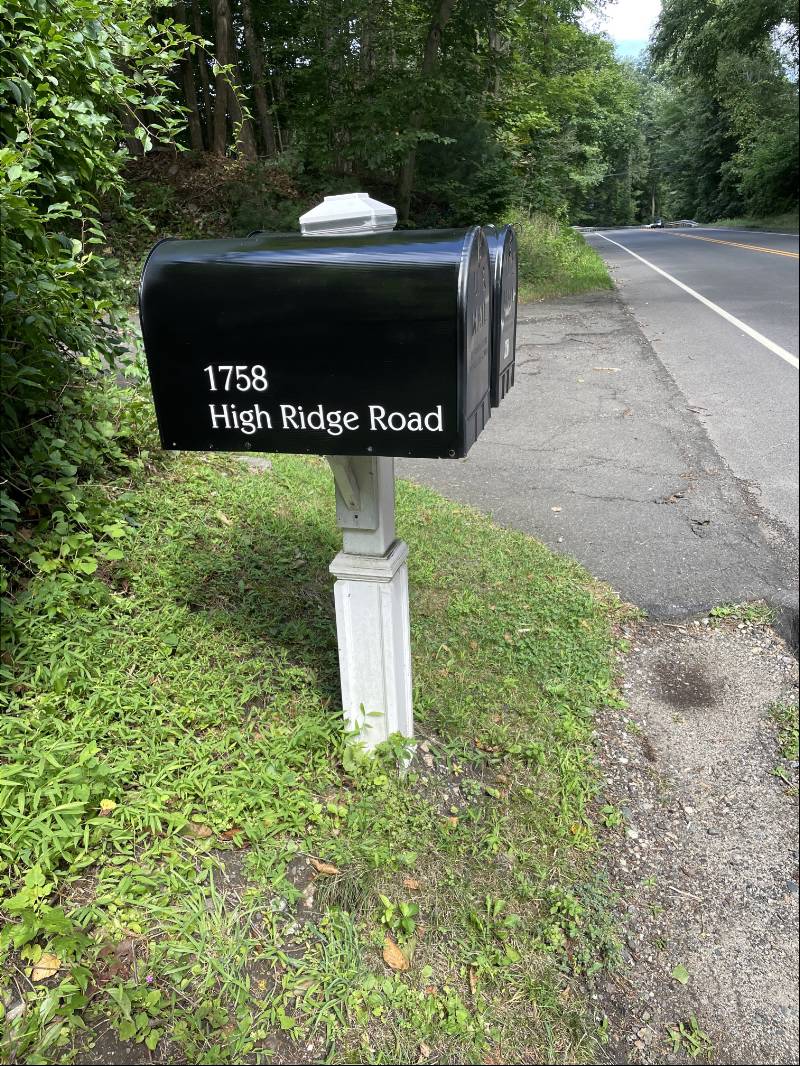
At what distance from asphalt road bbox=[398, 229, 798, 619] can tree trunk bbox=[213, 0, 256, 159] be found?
2.46 metres

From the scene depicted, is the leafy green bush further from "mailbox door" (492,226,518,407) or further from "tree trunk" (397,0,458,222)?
"tree trunk" (397,0,458,222)

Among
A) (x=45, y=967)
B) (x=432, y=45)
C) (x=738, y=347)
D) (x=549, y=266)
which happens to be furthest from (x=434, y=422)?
(x=549, y=266)

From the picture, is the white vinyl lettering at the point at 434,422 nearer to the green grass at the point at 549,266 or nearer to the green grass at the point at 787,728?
the green grass at the point at 787,728

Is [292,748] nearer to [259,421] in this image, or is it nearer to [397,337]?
[259,421]

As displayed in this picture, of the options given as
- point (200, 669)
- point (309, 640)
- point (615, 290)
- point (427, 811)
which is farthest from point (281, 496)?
point (615, 290)

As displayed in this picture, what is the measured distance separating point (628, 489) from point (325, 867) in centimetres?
367

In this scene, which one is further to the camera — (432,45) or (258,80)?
(432,45)

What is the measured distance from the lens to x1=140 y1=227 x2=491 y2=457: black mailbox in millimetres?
1483

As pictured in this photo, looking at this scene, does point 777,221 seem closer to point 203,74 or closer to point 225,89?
point 225,89

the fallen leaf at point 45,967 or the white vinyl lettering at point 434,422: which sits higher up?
the white vinyl lettering at point 434,422

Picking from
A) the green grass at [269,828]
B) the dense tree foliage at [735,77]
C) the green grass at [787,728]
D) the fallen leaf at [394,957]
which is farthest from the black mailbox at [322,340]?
the dense tree foliage at [735,77]

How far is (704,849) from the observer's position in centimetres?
234

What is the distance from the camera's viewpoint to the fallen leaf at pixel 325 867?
6.42 feet

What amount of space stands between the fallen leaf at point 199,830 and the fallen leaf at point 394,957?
0.57 m
